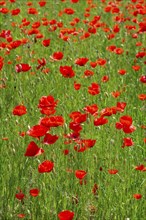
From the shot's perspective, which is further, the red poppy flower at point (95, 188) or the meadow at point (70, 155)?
the red poppy flower at point (95, 188)

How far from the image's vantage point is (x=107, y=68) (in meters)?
4.85

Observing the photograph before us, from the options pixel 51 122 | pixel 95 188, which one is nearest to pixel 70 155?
pixel 95 188

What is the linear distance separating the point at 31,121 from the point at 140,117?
0.75 metres

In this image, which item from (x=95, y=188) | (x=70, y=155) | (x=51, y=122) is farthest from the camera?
(x=70, y=155)

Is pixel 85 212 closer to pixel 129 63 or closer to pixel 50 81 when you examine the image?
pixel 50 81

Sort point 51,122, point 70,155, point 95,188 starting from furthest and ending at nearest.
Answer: point 70,155
point 95,188
point 51,122

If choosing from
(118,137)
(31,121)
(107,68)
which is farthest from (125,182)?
(107,68)

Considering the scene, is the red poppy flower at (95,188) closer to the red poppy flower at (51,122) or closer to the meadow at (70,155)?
the meadow at (70,155)

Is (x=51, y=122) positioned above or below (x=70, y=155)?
above

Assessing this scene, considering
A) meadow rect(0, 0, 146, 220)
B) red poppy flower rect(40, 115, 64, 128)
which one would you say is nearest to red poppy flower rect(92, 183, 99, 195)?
meadow rect(0, 0, 146, 220)

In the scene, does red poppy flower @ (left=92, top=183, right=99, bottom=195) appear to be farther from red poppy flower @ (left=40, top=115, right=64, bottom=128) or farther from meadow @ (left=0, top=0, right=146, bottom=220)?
red poppy flower @ (left=40, top=115, right=64, bottom=128)

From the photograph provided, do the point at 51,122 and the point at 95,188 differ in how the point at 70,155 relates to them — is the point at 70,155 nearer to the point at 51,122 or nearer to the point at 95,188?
the point at 95,188

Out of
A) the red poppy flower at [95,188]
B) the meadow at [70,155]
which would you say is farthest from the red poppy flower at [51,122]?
the red poppy flower at [95,188]

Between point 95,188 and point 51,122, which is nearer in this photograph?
point 51,122
